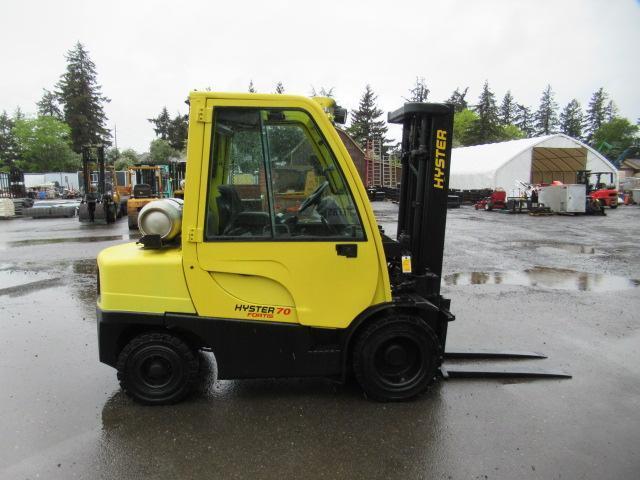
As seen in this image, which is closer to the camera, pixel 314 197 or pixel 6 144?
pixel 314 197

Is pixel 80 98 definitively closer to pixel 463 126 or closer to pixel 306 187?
pixel 463 126

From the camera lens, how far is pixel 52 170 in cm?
5481

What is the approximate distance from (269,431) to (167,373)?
1014 millimetres

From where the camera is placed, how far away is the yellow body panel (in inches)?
144

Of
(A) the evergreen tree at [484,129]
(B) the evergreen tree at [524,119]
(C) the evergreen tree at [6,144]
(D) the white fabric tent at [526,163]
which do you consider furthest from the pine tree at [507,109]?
(C) the evergreen tree at [6,144]

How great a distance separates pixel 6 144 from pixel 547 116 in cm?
9881

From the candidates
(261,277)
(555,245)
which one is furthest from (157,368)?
(555,245)

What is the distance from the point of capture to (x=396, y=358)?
12.7 feet

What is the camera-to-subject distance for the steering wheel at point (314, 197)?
3.65m

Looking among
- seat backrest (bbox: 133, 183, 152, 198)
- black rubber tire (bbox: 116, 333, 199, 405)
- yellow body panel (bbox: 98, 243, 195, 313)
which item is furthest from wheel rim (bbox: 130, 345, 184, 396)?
seat backrest (bbox: 133, 183, 152, 198)

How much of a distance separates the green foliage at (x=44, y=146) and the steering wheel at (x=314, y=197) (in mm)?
60006

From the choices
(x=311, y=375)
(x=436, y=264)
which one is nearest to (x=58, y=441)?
(x=311, y=375)

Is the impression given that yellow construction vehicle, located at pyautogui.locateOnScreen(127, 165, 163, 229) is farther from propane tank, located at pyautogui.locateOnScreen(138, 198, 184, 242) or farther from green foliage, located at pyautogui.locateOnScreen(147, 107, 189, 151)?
green foliage, located at pyautogui.locateOnScreen(147, 107, 189, 151)

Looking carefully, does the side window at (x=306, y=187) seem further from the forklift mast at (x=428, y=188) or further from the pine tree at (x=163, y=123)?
the pine tree at (x=163, y=123)
